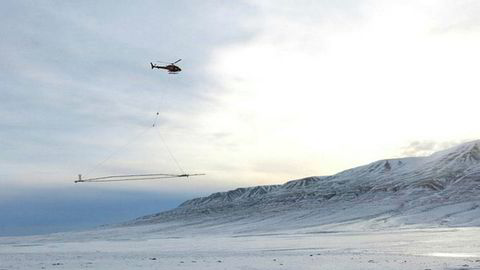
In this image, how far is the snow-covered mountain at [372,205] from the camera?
400 ft

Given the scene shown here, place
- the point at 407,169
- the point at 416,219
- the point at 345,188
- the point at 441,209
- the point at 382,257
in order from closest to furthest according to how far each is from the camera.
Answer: the point at 382,257, the point at 416,219, the point at 441,209, the point at 345,188, the point at 407,169

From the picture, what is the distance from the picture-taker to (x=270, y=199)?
18562cm

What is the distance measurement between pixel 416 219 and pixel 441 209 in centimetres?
1176

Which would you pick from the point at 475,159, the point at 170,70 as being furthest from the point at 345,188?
the point at 170,70

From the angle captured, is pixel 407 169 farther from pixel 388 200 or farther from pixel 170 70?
pixel 170 70

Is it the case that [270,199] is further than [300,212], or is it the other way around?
[270,199]

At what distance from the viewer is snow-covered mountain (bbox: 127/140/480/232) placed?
122 m

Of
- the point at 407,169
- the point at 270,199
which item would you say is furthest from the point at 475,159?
the point at 270,199

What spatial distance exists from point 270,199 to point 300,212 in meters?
34.3

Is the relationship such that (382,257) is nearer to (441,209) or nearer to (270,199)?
(441,209)

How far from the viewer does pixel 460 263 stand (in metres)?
29.3

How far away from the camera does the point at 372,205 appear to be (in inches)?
5787

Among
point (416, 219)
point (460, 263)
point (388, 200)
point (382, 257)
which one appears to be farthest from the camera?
point (388, 200)

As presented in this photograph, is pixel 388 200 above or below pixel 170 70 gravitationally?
below
